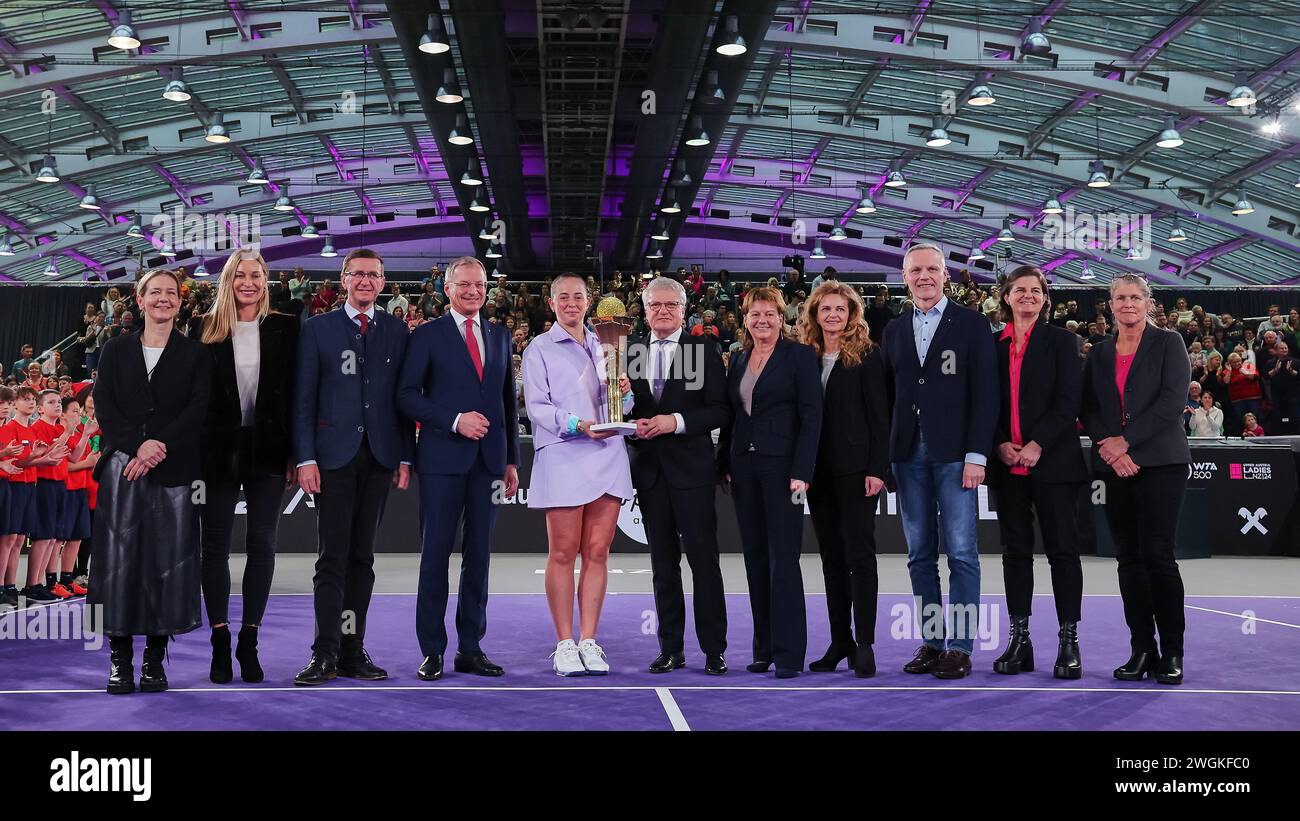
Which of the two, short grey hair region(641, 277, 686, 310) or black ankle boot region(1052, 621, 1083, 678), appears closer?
black ankle boot region(1052, 621, 1083, 678)

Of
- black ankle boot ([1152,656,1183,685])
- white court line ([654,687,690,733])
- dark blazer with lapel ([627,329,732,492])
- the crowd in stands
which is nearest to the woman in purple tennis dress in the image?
dark blazer with lapel ([627,329,732,492])

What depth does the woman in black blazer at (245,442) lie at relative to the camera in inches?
155

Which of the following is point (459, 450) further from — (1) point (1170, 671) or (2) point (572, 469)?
(1) point (1170, 671)

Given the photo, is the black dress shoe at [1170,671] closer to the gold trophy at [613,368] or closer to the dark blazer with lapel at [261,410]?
the gold trophy at [613,368]

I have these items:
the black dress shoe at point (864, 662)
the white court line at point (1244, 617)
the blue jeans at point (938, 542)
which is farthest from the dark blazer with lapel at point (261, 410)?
the white court line at point (1244, 617)

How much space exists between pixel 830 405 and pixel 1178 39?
1588 centimetres

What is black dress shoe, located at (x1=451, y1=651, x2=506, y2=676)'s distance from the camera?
4078 mm

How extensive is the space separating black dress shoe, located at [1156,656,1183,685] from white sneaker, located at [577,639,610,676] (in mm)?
2227

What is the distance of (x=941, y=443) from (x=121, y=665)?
3336 mm

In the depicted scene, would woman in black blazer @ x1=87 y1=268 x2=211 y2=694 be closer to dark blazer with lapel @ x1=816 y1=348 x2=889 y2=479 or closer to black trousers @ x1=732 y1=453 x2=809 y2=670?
black trousers @ x1=732 y1=453 x2=809 y2=670

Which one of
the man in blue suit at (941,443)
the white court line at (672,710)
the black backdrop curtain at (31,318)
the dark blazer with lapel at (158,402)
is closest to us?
the white court line at (672,710)

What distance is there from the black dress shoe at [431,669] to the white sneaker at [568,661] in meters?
0.47
